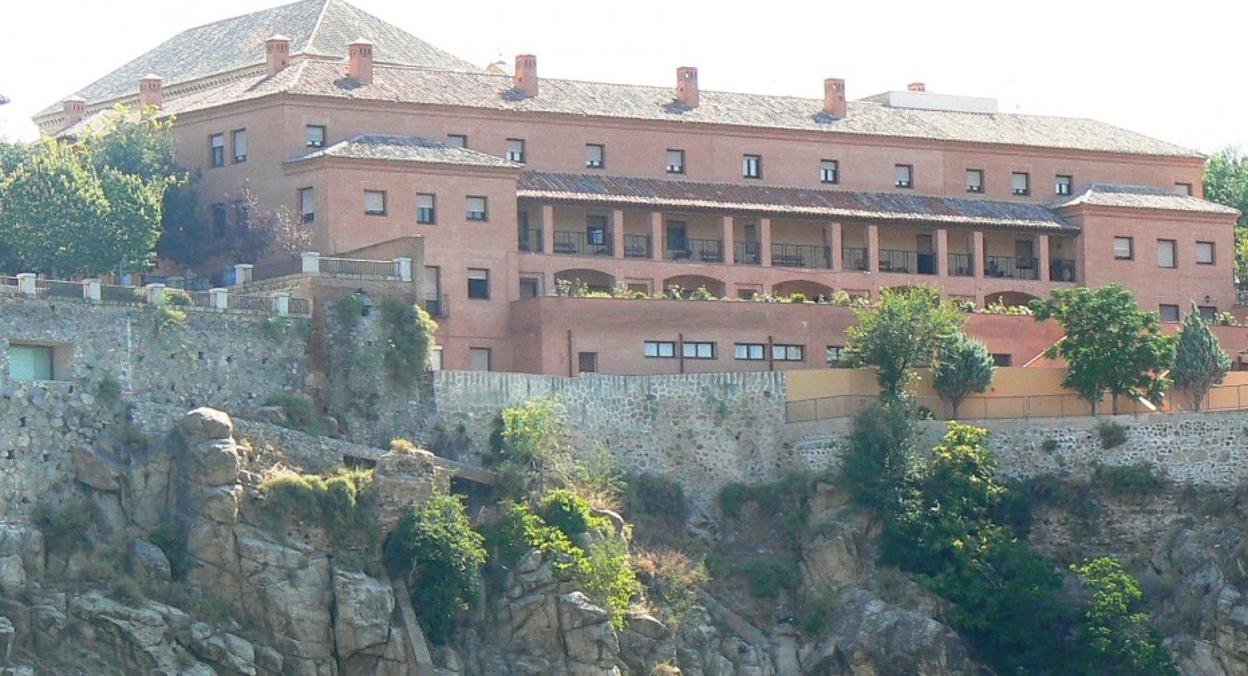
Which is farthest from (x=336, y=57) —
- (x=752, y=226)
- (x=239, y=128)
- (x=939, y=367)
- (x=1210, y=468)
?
(x=1210, y=468)

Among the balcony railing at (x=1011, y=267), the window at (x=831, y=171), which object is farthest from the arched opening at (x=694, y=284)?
the balcony railing at (x=1011, y=267)

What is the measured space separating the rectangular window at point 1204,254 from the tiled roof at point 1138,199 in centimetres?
125

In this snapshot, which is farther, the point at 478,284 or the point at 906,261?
the point at 906,261

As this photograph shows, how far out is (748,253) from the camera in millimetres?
119938

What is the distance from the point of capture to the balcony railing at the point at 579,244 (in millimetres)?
116312

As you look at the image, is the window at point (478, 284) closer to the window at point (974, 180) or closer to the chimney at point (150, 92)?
the chimney at point (150, 92)

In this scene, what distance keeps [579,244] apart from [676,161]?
5738 mm

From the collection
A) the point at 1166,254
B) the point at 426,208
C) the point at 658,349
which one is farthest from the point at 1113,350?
the point at 426,208

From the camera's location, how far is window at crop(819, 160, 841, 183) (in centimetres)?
12281

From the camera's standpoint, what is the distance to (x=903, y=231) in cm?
12269

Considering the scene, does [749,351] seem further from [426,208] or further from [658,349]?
[426,208]

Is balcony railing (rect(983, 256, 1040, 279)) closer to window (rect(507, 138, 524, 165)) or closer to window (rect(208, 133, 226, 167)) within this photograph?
window (rect(507, 138, 524, 165))

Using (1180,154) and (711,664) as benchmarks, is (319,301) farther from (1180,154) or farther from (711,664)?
(1180,154)

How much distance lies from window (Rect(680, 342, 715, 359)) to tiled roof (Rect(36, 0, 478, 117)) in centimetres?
1672
